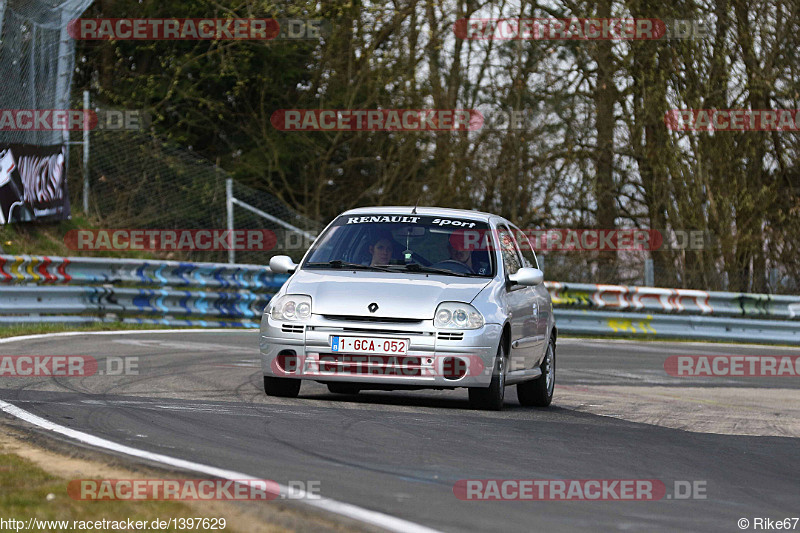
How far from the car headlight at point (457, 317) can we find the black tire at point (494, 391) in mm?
310

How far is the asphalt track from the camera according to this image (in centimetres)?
564

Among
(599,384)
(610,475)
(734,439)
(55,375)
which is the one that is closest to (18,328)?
(55,375)

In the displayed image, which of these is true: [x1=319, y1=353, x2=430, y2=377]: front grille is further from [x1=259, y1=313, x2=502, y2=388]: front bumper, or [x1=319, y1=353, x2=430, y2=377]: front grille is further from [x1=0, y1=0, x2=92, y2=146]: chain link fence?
[x1=0, y1=0, x2=92, y2=146]: chain link fence

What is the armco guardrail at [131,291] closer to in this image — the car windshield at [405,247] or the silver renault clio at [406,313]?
the car windshield at [405,247]

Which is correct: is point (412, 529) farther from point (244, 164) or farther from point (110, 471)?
point (244, 164)

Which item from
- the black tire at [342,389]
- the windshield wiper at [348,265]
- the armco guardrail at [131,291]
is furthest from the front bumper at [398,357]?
the armco guardrail at [131,291]

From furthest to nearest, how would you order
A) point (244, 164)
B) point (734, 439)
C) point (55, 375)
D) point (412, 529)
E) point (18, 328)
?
point (244, 164), point (18, 328), point (55, 375), point (734, 439), point (412, 529)

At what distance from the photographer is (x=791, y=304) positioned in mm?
24641

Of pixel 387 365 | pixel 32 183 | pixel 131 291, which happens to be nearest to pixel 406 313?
pixel 387 365

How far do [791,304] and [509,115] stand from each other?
8000 mm

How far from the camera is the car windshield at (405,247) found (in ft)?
34.1

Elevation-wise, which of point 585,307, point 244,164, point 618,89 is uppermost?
point 618,89

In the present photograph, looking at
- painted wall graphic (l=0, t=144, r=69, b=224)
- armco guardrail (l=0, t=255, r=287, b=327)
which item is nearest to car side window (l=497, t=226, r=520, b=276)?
armco guardrail (l=0, t=255, r=287, b=327)

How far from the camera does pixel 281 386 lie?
10.0 metres
